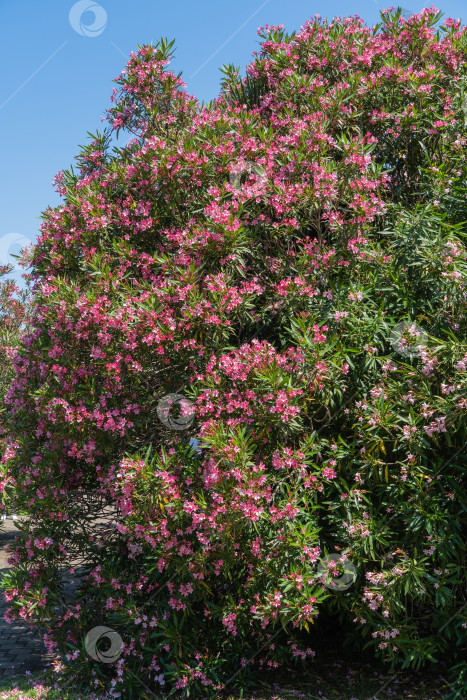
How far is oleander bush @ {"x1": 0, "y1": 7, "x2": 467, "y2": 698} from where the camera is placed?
17.4 ft

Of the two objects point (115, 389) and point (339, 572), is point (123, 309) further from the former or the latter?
point (339, 572)

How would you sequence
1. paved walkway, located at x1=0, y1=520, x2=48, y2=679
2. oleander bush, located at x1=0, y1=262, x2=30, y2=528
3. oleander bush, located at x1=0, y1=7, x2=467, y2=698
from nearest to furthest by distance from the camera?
oleander bush, located at x1=0, y1=7, x2=467, y2=698, paved walkway, located at x1=0, y1=520, x2=48, y2=679, oleander bush, located at x1=0, y1=262, x2=30, y2=528

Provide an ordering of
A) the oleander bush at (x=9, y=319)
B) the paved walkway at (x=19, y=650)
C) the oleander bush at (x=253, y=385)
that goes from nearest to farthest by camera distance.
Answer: the oleander bush at (x=253, y=385), the paved walkway at (x=19, y=650), the oleander bush at (x=9, y=319)

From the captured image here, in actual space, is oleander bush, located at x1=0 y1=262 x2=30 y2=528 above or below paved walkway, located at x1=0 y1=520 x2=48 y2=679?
above

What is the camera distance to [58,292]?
640 cm

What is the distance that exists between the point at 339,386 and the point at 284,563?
166 centimetres

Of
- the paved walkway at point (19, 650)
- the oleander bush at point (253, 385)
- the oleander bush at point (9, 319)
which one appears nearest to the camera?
the oleander bush at point (253, 385)

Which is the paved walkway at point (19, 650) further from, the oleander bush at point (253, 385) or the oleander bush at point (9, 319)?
the oleander bush at point (9, 319)

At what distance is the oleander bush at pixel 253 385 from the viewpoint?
5316 millimetres

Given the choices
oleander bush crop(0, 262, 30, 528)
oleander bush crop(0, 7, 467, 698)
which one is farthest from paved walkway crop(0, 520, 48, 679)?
oleander bush crop(0, 262, 30, 528)

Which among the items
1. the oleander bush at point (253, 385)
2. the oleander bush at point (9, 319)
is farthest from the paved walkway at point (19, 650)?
the oleander bush at point (9, 319)

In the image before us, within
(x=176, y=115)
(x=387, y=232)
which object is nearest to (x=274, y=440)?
(x=387, y=232)

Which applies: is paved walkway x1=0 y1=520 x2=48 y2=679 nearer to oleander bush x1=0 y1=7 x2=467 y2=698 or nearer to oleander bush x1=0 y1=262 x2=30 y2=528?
oleander bush x1=0 y1=7 x2=467 y2=698

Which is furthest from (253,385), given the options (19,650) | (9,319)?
(9,319)
